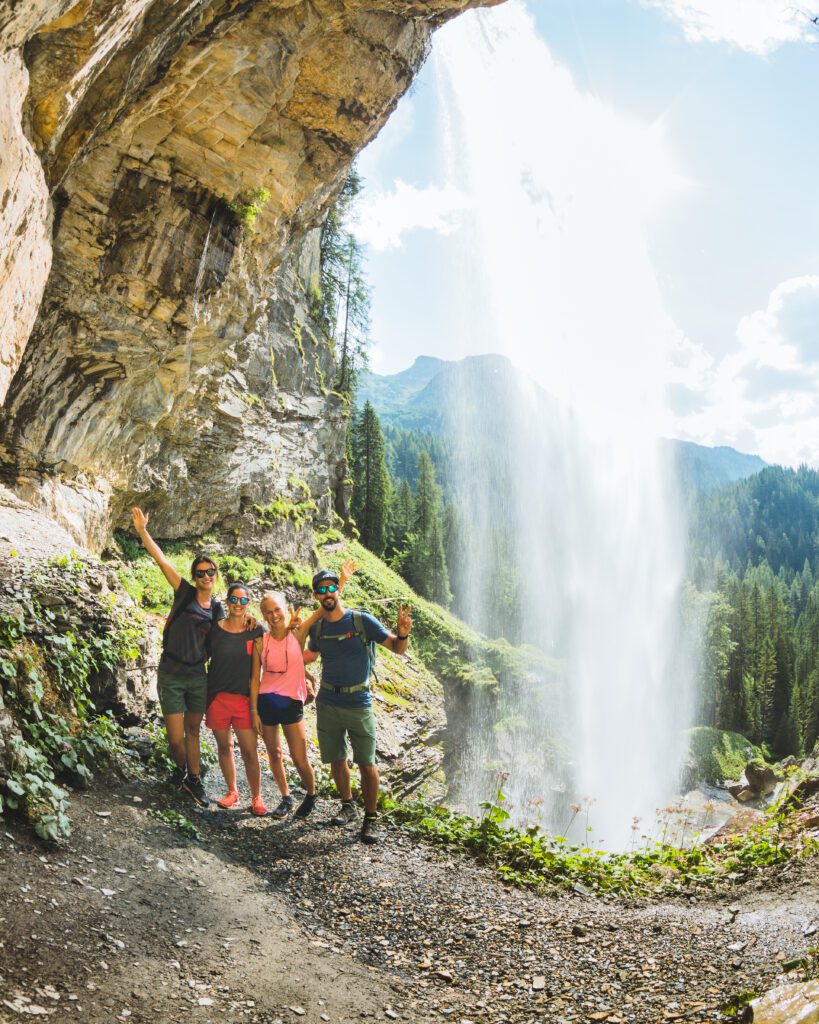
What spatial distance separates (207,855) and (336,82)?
459 inches

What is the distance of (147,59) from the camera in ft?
23.6

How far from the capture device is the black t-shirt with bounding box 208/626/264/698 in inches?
225

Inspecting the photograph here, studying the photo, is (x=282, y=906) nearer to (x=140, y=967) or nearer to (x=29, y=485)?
(x=140, y=967)

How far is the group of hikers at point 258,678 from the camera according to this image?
562cm

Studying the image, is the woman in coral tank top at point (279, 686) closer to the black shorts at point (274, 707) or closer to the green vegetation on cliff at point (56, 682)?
the black shorts at point (274, 707)

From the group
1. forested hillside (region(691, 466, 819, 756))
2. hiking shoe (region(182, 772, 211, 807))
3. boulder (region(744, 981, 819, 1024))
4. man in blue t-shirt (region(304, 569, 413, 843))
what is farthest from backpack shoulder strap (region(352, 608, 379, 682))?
forested hillside (region(691, 466, 819, 756))

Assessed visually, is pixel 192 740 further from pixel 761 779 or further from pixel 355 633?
pixel 761 779

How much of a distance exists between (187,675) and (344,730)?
5.21ft

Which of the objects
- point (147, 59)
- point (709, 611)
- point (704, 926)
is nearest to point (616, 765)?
point (709, 611)

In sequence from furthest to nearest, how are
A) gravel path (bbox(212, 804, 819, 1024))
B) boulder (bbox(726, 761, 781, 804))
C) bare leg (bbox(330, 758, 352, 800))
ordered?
boulder (bbox(726, 761, 781, 804)) → bare leg (bbox(330, 758, 352, 800)) → gravel path (bbox(212, 804, 819, 1024))

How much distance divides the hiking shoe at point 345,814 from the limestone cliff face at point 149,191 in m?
6.00

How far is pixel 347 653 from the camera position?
579 centimetres

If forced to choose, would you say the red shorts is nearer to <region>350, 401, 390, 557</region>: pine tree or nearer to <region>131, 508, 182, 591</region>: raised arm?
<region>131, 508, 182, 591</region>: raised arm

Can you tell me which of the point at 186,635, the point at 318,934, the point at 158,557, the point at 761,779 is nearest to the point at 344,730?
the point at 186,635
